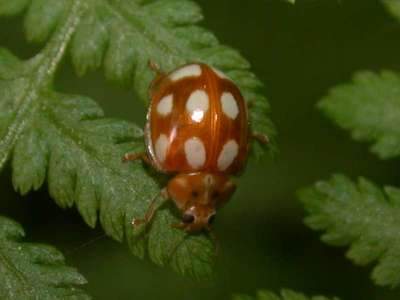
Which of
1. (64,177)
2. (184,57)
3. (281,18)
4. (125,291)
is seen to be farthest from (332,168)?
(64,177)

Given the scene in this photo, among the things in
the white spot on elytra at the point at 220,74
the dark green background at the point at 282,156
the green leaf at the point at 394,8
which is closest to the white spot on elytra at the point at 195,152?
the white spot on elytra at the point at 220,74

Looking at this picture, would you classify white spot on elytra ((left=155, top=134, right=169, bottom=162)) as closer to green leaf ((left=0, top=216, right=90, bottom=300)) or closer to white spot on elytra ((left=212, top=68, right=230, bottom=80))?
white spot on elytra ((left=212, top=68, right=230, bottom=80))

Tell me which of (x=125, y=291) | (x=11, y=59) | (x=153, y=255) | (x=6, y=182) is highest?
(x=11, y=59)

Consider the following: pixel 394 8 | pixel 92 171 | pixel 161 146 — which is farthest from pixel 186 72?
pixel 394 8

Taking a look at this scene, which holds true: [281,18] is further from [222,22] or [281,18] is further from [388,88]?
[388,88]

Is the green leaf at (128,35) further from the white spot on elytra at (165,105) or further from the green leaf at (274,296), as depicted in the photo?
the green leaf at (274,296)

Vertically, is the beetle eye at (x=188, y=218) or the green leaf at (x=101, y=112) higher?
the green leaf at (x=101, y=112)
